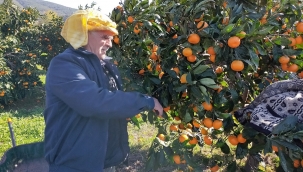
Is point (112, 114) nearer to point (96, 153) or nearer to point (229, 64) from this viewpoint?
point (96, 153)

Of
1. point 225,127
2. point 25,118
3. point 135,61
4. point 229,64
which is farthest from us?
point 25,118

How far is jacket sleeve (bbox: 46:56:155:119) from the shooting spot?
155 cm

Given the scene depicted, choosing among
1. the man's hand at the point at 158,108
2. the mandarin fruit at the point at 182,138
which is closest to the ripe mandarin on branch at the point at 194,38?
the man's hand at the point at 158,108

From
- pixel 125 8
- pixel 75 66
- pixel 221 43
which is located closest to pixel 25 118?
pixel 125 8

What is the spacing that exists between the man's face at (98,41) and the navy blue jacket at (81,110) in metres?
0.05

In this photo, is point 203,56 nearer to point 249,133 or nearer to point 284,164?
point 249,133

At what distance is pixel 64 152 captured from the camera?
1745 mm

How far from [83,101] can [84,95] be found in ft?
0.10

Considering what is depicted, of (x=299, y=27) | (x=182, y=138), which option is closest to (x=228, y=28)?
(x=299, y=27)

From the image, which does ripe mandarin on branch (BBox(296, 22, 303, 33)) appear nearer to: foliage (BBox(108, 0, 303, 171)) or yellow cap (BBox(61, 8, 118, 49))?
foliage (BBox(108, 0, 303, 171))

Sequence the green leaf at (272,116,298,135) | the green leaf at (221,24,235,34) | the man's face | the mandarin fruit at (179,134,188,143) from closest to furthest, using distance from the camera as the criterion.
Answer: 1. the green leaf at (272,116,298,135)
2. the green leaf at (221,24,235,34)
3. the man's face
4. the mandarin fruit at (179,134,188,143)

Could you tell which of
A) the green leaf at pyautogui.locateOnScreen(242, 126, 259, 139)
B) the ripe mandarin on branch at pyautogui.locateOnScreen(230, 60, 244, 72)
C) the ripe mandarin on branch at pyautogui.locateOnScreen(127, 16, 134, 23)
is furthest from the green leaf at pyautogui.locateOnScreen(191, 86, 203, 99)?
the ripe mandarin on branch at pyautogui.locateOnScreen(127, 16, 134, 23)

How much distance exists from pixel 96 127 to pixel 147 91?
37cm

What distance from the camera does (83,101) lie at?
155 centimetres
